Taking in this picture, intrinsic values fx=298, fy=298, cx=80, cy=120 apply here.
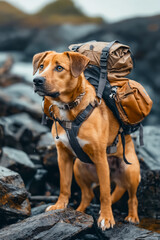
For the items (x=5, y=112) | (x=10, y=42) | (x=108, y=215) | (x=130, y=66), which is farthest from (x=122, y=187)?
(x=10, y=42)

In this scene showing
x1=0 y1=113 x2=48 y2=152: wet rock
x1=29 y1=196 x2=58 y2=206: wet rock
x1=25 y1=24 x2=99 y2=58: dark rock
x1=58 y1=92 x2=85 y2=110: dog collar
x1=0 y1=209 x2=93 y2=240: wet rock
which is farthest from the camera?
x1=25 y1=24 x2=99 y2=58: dark rock

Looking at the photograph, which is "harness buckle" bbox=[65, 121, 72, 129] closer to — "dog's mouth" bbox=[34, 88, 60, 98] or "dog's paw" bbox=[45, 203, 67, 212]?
"dog's mouth" bbox=[34, 88, 60, 98]

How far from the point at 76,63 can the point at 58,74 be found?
0.28m

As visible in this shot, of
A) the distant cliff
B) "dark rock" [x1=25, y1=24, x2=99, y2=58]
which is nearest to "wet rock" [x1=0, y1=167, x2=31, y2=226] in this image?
"dark rock" [x1=25, y1=24, x2=99, y2=58]

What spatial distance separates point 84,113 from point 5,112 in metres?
6.89

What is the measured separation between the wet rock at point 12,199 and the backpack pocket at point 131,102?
189 cm

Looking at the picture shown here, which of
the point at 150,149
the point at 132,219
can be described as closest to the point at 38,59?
the point at 132,219

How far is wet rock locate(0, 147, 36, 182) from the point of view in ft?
18.6

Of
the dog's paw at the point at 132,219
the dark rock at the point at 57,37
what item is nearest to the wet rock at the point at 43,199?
the dog's paw at the point at 132,219

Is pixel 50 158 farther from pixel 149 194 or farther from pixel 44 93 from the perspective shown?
pixel 44 93

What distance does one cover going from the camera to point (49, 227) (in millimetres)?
3816

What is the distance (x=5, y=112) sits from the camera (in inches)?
414

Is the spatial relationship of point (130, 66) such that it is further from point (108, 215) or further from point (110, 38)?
point (110, 38)

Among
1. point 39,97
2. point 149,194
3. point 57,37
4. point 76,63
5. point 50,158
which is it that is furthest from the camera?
point 57,37
